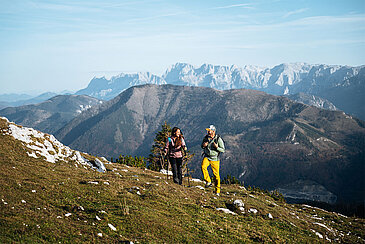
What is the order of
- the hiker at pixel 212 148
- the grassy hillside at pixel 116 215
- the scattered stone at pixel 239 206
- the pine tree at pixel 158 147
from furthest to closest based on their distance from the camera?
the pine tree at pixel 158 147
the hiker at pixel 212 148
the scattered stone at pixel 239 206
the grassy hillside at pixel 116 215

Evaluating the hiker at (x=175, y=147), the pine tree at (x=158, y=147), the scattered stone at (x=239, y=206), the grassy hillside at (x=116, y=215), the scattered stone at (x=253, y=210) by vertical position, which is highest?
the hiker at (x=175, y=147)

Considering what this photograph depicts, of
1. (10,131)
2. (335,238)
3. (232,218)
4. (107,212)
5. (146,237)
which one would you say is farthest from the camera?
(10,131)

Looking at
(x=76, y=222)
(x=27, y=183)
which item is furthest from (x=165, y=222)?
(x=27, y=183)

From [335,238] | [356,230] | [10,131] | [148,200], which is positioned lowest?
[356,230]

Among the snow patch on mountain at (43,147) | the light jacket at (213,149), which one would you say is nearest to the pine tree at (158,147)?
the snow patch on mountain at (43,147)

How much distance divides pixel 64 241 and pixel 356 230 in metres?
23.1

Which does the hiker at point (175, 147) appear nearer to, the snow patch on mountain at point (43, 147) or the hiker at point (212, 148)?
the hiker at point (212, 148)

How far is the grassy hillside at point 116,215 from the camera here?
990 centimetres

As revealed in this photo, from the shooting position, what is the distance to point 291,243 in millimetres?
13180

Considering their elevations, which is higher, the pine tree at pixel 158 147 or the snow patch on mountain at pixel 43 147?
the snow patch on mountain at pixel 43 147

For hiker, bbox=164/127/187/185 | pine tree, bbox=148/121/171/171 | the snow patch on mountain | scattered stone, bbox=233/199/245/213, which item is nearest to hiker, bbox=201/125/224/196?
hiker, bbox=164/127/187/185

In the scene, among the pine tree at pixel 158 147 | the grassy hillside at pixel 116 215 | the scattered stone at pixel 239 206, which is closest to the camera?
the grassy hillside at pixel 116 215

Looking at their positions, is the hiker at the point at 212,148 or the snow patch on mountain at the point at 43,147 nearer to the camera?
the hiker at the point at 212,148

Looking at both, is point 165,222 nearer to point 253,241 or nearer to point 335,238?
point 253,241
